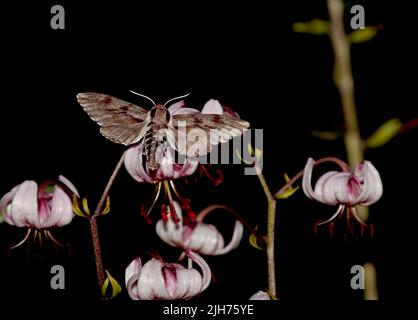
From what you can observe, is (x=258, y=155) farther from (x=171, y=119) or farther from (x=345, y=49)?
(x=345, y=49)

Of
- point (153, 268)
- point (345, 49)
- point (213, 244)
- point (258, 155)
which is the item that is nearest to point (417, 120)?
point (345, 49)

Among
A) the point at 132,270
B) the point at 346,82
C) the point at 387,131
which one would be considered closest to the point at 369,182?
the point at 387,131

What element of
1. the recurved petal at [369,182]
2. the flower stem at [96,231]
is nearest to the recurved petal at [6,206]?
the flower stem at [96,231]

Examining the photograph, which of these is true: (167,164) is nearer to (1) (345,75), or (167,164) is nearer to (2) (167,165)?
(2) (167,165)

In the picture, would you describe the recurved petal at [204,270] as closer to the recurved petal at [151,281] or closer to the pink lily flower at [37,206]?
the recurved petal at [151,281]

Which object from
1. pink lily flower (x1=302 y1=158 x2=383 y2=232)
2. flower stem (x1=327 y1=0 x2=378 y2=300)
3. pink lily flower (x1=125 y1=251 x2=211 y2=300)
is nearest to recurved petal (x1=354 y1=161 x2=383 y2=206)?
pink lily flower (x1=302 y1=158 x2=383 y2=232)

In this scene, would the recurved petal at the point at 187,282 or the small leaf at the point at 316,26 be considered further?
the small leaf at the point at 316,26
